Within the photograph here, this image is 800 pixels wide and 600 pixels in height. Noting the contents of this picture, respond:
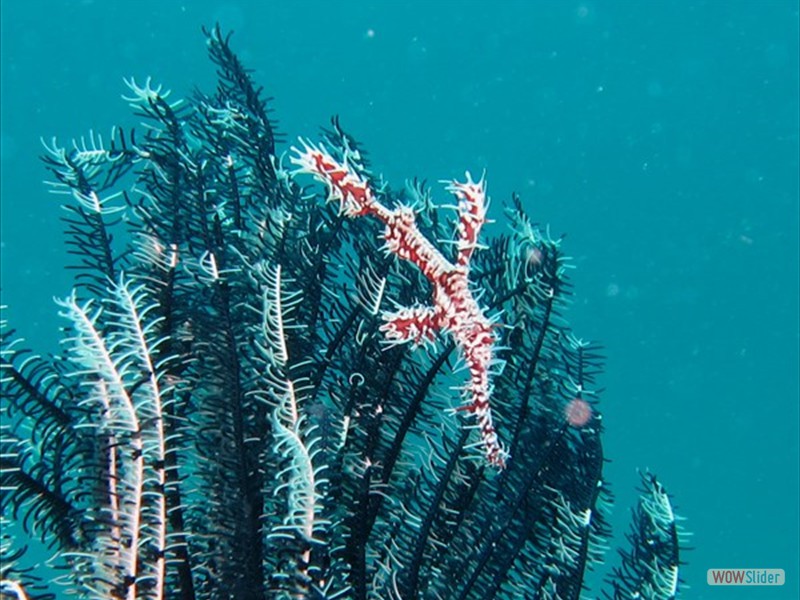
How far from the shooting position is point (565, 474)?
3.35 metres

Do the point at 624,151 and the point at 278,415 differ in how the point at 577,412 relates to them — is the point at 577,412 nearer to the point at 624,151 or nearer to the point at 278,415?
the point at 278,415

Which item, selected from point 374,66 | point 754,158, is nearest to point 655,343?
point 754,158

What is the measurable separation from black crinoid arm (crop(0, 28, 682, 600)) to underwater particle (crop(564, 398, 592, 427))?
0.4 inches

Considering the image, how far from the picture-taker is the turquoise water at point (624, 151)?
26.5m

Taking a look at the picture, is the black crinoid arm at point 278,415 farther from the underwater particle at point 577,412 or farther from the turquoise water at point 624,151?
the turquoise water at point 624,151

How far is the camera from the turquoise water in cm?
2653

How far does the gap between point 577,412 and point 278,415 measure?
5.27ft

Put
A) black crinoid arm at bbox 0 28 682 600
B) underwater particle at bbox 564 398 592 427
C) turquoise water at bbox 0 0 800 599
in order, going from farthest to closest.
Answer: turquoise water at bbox 0 0 800 599 → underwater particle at bbox 564 398 592 427 → black crinoid arm at bbox 0 28 682 600

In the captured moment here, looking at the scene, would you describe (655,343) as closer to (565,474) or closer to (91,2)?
(565,474)

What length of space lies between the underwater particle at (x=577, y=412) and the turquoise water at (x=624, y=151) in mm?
22244

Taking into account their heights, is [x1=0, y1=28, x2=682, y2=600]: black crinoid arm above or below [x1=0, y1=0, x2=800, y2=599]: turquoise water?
below

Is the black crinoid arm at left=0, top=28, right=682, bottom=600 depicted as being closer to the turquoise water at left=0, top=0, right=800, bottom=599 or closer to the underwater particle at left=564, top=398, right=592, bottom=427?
the underwater particle at left=564, top=398, right=592, bottom=427

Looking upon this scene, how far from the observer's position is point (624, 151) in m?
32.8

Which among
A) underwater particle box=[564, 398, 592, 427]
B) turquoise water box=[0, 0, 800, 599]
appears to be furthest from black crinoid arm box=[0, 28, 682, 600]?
turquoise water box=[0, 0, 800, 599]
